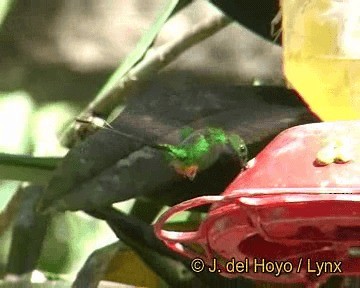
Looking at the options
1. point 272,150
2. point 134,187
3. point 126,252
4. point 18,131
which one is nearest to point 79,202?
point 134,187

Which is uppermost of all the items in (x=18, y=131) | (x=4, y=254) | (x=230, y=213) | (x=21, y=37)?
(x=230, y=213)

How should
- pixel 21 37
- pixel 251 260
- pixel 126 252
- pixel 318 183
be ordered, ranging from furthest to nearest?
pixel 21 37 < pixel 126 252 < pixel 251 260 < pixel 318 183

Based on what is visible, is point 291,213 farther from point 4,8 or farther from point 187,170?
point 4,8

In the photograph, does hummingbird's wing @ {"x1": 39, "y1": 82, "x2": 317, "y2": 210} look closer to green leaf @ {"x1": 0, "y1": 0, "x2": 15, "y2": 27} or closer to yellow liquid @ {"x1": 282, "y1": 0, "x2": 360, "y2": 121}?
yellow liquid @ {"x1": 282, "y1": 0, "x2": 360, "y2": 121}

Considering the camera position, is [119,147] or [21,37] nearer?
[119,147]

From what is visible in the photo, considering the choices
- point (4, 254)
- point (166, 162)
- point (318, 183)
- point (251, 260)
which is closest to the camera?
point (318, 183)

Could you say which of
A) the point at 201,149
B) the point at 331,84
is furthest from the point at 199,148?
the point at 331,84

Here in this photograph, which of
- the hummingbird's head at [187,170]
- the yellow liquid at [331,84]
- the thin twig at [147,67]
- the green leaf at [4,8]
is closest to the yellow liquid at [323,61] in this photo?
the yellow liquid at [331,84]

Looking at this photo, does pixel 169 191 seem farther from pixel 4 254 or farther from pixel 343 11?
pixel 4 254
